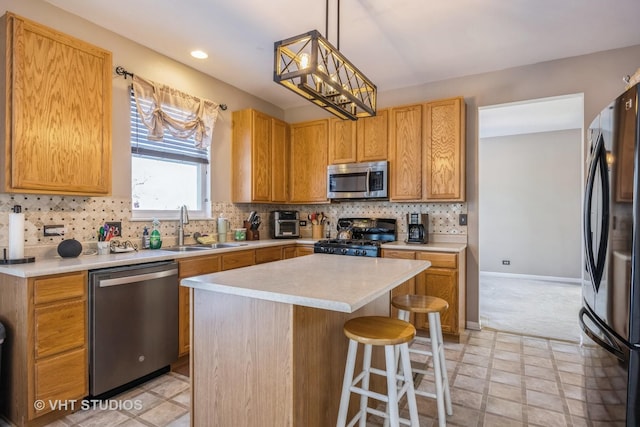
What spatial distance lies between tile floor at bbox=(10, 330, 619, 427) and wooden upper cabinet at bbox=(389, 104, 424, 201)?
163 centimetres

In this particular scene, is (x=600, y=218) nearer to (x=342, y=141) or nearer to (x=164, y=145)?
(x=342, y=141)

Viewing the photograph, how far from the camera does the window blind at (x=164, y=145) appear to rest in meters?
3.01

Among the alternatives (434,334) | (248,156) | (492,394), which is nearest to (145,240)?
(248,156)

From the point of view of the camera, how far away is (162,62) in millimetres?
3193

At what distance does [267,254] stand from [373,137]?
178 cm

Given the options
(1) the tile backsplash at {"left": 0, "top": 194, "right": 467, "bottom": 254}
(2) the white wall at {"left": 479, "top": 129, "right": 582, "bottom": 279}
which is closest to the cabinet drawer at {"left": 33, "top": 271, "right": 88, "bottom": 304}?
(1) the tile backsplash at {"left": 0, "top": 194, "right": 467, "bottom": 254}

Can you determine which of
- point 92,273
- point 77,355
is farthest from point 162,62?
point 77,355

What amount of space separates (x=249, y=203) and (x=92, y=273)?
225 centimetres

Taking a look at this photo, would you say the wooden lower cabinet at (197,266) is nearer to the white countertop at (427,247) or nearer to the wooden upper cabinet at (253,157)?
the wooden upper cabinet at (253,157)

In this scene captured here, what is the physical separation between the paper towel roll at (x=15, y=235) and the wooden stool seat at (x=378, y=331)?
2.10 metres

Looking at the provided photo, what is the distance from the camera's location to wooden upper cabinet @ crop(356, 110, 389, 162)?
3.87 metres

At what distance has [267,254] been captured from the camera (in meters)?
3.66

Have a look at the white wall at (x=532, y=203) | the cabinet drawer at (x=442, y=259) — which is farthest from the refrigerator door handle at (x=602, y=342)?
the white wall at (x=532, y=203)

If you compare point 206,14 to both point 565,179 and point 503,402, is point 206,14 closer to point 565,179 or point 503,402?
point 503,402
